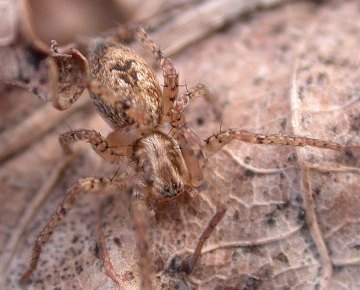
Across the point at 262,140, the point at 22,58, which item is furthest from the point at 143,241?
the point at 22,58

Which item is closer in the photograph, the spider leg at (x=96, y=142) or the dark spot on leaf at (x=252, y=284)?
the dark spot on leaf at (x=252, y=284)

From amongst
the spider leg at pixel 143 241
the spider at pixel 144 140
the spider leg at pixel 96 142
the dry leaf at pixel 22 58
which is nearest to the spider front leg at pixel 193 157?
the spider at pixel 144 140

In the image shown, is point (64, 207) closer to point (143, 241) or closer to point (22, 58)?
point (143, 241)

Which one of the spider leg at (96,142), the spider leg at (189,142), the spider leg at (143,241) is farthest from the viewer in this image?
the spider leg at (96,142)

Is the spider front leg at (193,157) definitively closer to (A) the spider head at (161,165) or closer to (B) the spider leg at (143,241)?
(A) the spider head at (161,165)

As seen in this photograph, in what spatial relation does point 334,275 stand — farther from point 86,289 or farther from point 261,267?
point 86,289

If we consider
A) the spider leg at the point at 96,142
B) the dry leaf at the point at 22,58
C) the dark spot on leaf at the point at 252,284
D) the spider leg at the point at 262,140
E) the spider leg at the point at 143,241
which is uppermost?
the dry leaf at the point at 22,58

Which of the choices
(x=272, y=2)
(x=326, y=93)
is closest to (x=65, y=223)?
(x=326, y=93)

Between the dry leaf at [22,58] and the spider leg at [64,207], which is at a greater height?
the dry leaf at [22,58]
